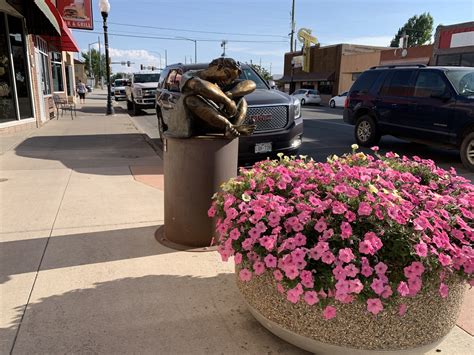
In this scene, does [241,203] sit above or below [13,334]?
above

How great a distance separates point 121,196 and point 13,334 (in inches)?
127

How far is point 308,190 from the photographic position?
8.51 feet

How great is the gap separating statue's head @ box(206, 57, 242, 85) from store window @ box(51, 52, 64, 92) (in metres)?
20.4

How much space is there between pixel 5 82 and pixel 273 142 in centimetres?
877

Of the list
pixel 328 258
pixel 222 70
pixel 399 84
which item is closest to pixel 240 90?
pixel 222 70

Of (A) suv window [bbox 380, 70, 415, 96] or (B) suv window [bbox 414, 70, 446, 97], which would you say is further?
(A) suv window [bbox 380, 70, 415, 96]

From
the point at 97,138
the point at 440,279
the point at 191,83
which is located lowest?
the point at 97,138

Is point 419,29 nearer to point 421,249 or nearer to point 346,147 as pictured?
point 346,147

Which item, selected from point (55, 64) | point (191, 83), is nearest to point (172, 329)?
point (191, 83)

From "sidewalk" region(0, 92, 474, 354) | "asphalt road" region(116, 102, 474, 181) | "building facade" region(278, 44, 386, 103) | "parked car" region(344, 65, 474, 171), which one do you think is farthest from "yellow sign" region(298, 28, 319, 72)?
"sidewalk" region(0, 92, 474, 354)

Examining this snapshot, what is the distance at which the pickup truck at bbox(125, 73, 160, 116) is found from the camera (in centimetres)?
1998

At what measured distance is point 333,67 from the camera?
41719 millimetres

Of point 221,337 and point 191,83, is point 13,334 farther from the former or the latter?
point 191,83

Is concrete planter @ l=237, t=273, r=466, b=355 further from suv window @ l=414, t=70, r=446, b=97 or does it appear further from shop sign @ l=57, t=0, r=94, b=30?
shop sign @ l=57, t=0, r=94, b=30
